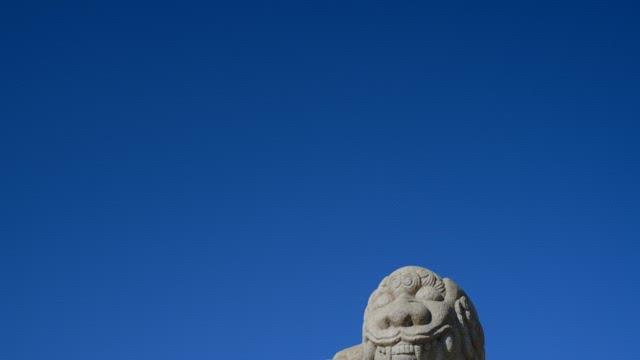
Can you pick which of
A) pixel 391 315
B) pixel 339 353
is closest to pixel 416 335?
pixel 391 315

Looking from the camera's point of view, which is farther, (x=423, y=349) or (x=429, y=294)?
(x=429, y=294)

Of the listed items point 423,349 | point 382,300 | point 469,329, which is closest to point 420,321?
point 423,349

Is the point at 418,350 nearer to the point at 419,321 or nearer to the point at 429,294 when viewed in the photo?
the point at 419,321

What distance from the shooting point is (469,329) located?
356 inches

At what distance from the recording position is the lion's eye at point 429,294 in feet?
29.5

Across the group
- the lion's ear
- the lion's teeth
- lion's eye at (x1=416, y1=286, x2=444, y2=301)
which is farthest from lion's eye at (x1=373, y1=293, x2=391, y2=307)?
the lion's ear

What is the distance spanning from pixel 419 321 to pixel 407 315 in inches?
5.7

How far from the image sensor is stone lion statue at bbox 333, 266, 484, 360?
870 centimetres

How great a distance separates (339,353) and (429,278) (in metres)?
1.65

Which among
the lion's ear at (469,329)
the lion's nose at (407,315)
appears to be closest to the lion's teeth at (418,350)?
the lion's nose at (407,315)

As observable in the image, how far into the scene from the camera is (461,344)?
888cm

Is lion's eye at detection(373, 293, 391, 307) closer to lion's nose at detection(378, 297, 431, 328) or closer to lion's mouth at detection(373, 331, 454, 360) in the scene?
lion's nose at detection(378, 297, 431, 328)

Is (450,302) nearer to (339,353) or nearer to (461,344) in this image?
(461,344)

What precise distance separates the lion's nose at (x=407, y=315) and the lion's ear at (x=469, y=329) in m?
0.46
